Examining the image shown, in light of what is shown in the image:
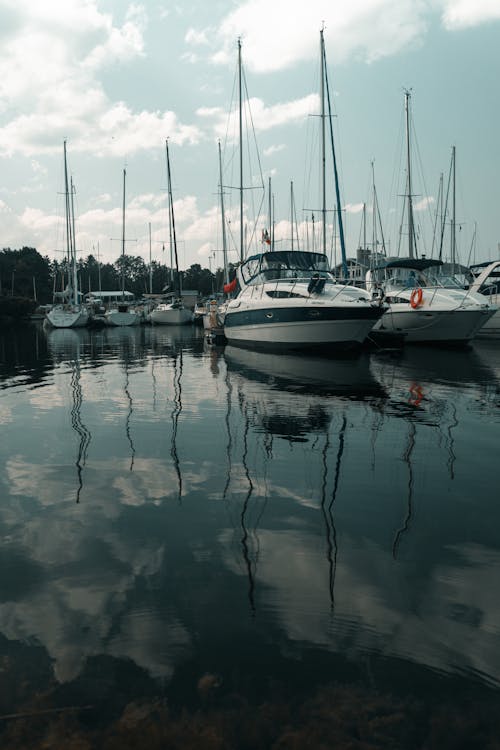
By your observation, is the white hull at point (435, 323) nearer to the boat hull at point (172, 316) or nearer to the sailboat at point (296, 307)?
the sailboat at point (296, 307)

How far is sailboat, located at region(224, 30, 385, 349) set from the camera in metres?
18.9

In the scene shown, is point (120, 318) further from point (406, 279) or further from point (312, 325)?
point (312, 325)

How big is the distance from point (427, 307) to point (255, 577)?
20097mm

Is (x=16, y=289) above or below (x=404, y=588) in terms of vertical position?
above

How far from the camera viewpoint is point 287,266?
2283 centimetres

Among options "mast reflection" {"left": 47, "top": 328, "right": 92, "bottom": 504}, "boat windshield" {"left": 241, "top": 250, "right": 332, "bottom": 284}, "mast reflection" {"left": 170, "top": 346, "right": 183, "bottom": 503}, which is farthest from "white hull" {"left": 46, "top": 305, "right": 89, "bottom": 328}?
"mast reflection" {"left": 170, "top": 346, "right": 183, "bottom": 503}

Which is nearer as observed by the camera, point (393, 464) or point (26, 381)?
point (393, 464)

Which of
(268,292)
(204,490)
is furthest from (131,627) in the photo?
(268,292)

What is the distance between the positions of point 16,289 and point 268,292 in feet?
305

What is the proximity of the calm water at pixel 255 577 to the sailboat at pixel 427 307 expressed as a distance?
45.3 ft

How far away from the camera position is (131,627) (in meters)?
3.36

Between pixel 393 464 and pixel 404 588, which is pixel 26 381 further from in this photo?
pixel 404 588

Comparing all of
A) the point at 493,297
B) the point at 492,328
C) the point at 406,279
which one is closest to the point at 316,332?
the point at 406,279

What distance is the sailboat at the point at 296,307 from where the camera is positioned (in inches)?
744
